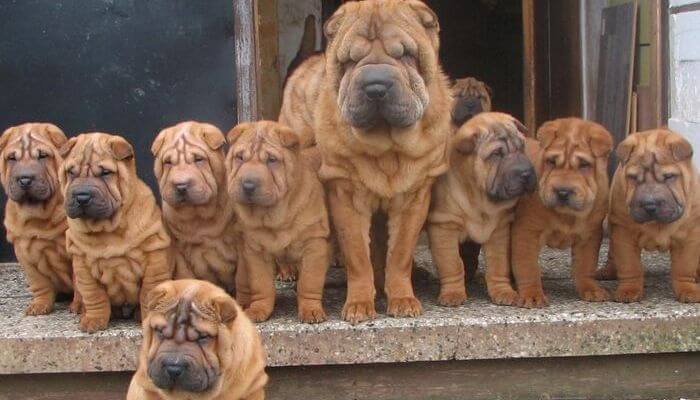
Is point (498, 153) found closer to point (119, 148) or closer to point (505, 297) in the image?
point (505, 297)

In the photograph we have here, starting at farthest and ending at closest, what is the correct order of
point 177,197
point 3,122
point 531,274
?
point 3,122 → point 531,274 → point 177,197

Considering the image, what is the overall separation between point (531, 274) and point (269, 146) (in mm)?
1629

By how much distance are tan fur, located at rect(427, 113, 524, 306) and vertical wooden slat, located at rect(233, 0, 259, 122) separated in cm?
222

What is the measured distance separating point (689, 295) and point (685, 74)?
5.62 feet

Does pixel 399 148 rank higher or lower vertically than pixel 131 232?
higher

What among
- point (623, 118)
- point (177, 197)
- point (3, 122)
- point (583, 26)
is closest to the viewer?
point (177, 197)

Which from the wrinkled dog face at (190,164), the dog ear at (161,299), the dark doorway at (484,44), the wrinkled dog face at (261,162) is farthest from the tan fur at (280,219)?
the dark doorway at (484,44)

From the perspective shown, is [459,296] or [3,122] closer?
[459,296]

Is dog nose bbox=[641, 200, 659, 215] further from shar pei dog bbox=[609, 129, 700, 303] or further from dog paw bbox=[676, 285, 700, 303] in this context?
dog paw bbox=[676, 285, 700, 303]

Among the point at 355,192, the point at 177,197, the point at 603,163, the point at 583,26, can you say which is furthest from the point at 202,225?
the point at 583,26

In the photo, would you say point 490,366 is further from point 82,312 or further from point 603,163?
point 82,312

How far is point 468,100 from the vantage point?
26.0 feet

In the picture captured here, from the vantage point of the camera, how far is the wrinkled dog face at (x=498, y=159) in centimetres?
605

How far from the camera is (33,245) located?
6359mm
